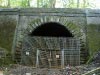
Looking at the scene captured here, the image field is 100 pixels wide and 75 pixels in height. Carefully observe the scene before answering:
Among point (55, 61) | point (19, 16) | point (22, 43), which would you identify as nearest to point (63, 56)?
point (55, 61)

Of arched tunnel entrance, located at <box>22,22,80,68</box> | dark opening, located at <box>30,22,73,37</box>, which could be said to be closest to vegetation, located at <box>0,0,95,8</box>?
dark opening, located at <box>30,22,73,37</box>

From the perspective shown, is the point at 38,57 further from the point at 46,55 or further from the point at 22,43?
the point at 22,43

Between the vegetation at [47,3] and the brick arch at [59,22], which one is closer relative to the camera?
the brick arch at [59,22]

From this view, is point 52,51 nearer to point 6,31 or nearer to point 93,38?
point 93,38

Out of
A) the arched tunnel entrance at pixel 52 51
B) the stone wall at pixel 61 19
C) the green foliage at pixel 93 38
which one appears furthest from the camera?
the stone wall at pixel 61 19

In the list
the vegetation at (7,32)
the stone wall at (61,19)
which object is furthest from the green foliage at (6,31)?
the stone wall at (61,19)

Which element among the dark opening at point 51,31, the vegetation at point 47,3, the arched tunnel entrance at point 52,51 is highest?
the vegetation at point 47,3

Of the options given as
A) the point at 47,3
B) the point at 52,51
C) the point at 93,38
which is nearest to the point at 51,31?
the point at 93,38

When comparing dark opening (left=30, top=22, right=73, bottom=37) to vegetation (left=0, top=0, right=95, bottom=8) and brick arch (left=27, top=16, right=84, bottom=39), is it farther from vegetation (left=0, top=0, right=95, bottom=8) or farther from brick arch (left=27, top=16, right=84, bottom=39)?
vegetation (left=0, top=0, right=95, bottom=8)

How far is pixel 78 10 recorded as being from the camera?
1569 cm

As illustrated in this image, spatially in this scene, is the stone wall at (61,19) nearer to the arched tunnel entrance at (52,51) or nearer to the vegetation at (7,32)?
the vegetation at (7,32)

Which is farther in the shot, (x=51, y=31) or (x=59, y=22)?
(x=51, y=31)

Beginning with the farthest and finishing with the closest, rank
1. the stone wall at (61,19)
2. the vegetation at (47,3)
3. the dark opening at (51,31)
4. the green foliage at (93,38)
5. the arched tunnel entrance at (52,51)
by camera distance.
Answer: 1. the vegetation at (47,3)
2. the dark opening at (51,31)
3. the stone wall at (61,19)
4. the green foliage at (93,38)
5. the arched tunnel entrance at (52,51)

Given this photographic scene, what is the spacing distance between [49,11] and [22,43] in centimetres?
245
